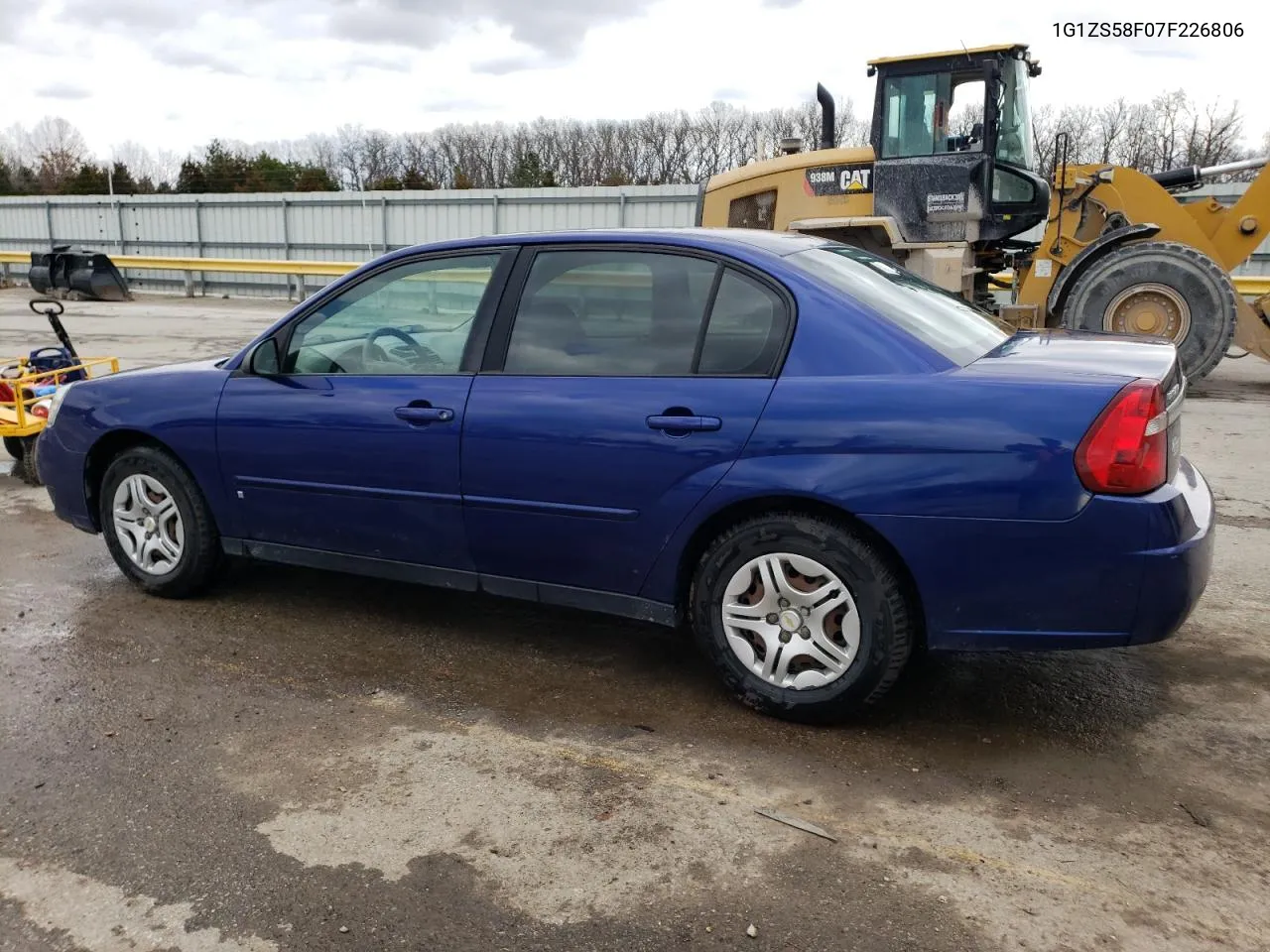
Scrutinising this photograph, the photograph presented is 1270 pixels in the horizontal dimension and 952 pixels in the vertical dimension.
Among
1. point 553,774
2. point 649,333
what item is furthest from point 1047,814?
point 649,333

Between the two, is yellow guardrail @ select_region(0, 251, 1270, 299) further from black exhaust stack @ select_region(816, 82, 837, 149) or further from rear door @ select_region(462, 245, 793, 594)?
rear door @ select_region(462, 245, 793, 594)

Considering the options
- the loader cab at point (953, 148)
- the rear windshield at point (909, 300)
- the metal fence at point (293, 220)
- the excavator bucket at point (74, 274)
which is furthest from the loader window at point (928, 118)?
the excavator bucket at point (74, 274)

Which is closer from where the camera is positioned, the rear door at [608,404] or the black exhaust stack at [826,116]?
the rear door at [608,404]

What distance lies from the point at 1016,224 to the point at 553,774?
9.37 meters

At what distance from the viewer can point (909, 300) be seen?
379 centimetres

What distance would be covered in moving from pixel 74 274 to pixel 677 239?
26.0 m

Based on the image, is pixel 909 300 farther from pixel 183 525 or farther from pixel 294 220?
pixel 294 220

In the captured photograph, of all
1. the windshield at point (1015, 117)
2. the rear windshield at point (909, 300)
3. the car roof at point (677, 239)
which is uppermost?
the windshield at point (1015, 117)

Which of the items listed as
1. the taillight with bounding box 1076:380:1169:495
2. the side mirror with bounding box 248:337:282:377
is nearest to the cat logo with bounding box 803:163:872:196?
the side mirror with bounding box 248:337:282:377

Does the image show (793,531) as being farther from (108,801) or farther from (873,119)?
(873,119)

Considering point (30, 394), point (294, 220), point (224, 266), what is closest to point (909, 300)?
point (30, 394)

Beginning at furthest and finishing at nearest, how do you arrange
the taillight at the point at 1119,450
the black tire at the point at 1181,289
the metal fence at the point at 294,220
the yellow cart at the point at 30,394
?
the metal fence at the point at 294,220, the black tire at the point at 1181,289, the yellow cart at the point at 30,394, the taillight at the point at 1119,450

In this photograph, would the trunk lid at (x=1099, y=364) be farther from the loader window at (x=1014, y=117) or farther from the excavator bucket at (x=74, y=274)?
the excavator bucket at (x=74, y=274)

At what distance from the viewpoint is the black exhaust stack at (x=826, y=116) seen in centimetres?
1065
